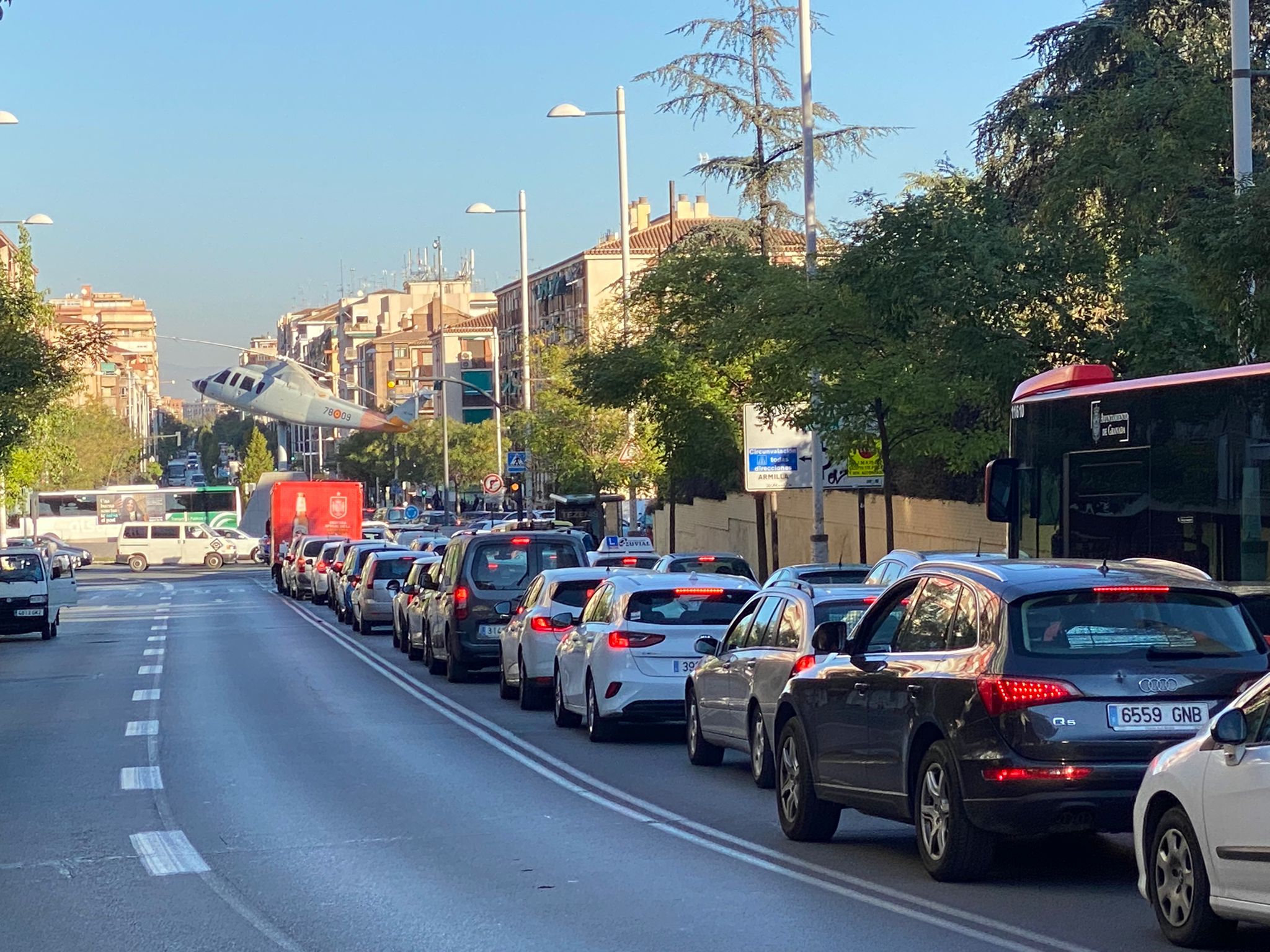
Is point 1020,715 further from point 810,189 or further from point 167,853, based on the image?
point 810,189

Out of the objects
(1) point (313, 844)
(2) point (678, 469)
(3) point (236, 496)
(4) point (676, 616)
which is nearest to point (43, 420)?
(2) point (678, 469)

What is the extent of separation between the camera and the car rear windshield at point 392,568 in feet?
123

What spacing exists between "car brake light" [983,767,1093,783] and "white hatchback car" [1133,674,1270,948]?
0.73 meters

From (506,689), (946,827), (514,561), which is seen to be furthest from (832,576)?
(946,827)

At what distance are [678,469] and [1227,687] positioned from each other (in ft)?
99.6

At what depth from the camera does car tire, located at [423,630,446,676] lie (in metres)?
25.9

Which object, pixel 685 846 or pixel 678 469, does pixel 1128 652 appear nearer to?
pixel 685 846

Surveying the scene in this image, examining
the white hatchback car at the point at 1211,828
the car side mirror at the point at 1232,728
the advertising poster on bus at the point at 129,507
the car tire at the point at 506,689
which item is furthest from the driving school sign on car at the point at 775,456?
the advertising poster on bus at the point at 129,507

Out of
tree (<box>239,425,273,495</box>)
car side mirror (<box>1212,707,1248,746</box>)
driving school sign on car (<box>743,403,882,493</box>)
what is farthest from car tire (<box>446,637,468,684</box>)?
tree (<box>239,425,273,495</box>)

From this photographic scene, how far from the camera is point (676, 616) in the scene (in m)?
16.6

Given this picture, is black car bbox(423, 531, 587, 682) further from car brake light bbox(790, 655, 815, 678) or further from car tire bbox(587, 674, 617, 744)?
car brake light bbox(790, 655, 815, 678)

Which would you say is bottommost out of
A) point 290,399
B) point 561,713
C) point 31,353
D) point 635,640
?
point 561,713

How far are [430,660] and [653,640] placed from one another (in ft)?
34.0

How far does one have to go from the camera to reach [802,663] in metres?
12.5
